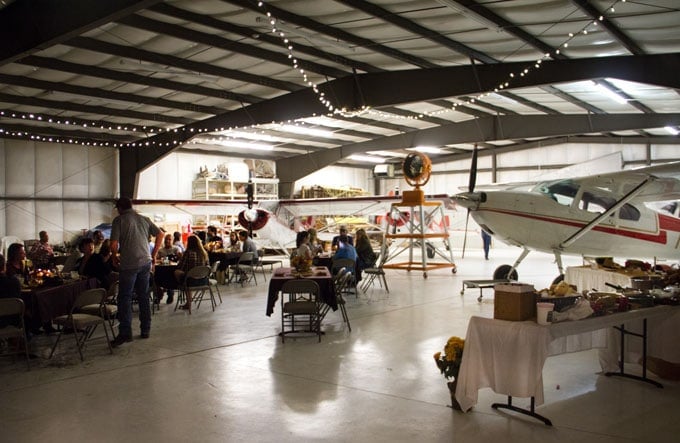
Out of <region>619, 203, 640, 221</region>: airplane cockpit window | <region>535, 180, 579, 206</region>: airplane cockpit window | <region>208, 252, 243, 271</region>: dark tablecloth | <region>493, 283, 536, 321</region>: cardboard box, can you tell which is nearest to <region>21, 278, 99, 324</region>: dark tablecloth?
<region>493, 283, 536, 321</region>: cardboard box

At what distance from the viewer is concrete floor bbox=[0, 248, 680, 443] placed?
3.63 meters

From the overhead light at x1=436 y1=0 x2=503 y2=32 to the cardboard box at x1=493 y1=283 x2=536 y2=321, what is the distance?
5302 millimetres

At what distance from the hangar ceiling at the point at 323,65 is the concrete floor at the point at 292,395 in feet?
13.5

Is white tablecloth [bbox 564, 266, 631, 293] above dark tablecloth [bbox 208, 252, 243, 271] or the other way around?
above

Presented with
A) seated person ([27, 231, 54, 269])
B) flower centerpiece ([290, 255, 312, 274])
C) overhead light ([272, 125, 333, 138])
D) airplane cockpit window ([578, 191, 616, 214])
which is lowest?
seated person ([27, 231, 54, 269])

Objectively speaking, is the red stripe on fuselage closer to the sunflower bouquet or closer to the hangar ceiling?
the hangar ceiling

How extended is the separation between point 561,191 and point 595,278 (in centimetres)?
298

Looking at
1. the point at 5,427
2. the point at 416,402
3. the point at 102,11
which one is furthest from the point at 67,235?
the point at 416,402

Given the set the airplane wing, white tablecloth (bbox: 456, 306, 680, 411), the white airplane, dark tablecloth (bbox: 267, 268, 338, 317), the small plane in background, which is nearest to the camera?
white tablecloth (bbox: 456, 306, 680, 411)

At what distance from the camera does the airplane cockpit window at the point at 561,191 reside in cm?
902

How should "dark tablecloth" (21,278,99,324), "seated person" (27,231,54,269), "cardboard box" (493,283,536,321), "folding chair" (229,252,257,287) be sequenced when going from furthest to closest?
"folding chair" (229,252,257,287), "seated person" (27,231,54,269), "dark tablecloth" (21,278,99,324), "cardboard box" (493,283,536,321)

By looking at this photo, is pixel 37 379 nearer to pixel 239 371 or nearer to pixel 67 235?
pixel 239 371

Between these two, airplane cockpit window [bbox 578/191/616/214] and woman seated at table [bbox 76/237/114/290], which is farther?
airplane cockpit window [bbox 578/191/616/214]

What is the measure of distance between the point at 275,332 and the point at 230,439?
11.3 feet
